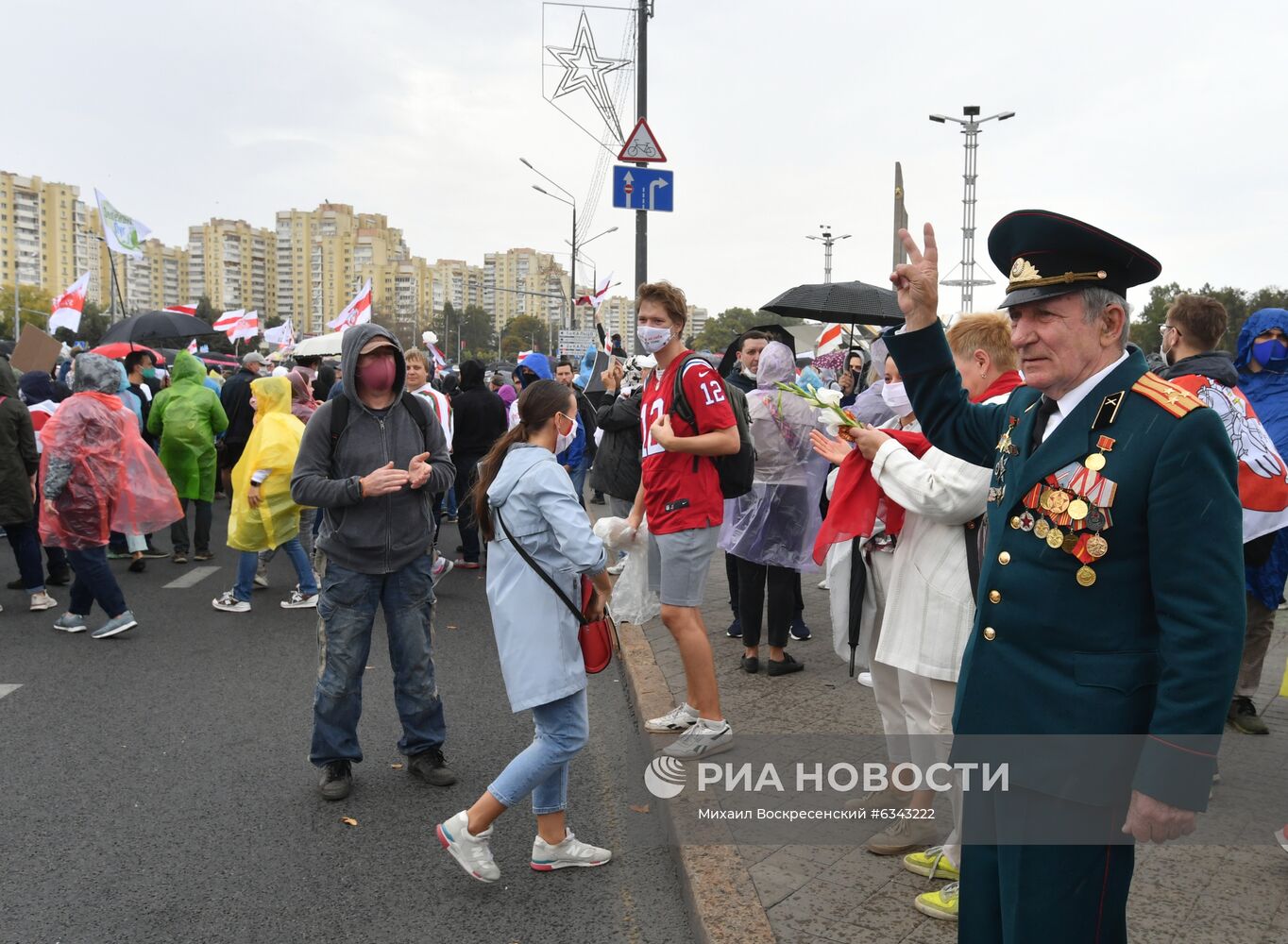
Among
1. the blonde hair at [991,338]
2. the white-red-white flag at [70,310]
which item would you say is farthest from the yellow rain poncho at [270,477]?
the white-red-white flag at [70,310]

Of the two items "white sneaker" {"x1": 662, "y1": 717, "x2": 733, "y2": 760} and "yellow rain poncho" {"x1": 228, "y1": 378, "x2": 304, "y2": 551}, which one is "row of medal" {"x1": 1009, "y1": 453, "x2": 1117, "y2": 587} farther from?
"yellow rain poncho" {"x1": 228, "y1": 378, "x2": 304, "y2": 551}

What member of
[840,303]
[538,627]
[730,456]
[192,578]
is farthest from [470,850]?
[192,578]

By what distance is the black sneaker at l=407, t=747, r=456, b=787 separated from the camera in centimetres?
459

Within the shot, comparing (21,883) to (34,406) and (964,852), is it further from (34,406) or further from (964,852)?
(34,406)

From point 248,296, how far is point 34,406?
Answer: 127877 mm

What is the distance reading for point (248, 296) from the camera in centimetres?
12812

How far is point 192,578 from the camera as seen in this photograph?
921 cm

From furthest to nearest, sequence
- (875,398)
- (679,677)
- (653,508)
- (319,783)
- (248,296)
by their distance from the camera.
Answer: (248,296), (679,677), (875,398), (653,508), (319,783)

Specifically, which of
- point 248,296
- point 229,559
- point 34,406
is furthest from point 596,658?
point 248,296

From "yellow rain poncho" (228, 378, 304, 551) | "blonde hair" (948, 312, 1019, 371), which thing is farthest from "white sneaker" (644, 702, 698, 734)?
"yellow rain poncho" (228, 378, 304, 551)

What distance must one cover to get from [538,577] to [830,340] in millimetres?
15488

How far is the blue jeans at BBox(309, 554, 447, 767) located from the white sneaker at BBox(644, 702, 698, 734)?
1.02 metres

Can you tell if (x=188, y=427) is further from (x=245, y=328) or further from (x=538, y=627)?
(x=245, y=328)

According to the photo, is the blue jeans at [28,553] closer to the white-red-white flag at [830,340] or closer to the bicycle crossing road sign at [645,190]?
the bicycle crossing road sign at [645,190]
